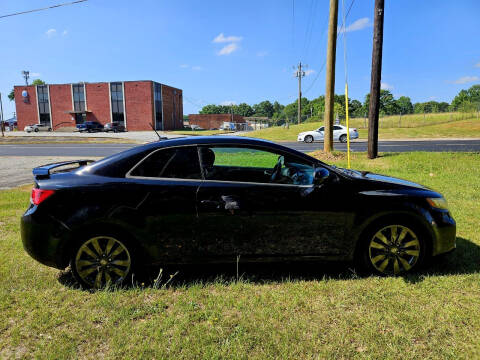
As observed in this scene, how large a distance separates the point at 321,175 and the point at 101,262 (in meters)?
2.30

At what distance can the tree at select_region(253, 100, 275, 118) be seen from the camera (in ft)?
593

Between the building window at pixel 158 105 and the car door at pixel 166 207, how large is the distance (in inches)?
2238

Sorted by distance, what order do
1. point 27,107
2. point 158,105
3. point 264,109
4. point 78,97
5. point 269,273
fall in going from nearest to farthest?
point 269,273, point 78,97, point 158,105, point 27,107, point 264,109

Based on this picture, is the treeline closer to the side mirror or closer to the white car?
the white car

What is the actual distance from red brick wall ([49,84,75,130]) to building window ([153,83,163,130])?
15.0 metres

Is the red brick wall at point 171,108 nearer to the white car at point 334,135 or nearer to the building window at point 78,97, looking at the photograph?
the building window at point 78,97

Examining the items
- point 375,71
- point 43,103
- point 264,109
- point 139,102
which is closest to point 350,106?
point 139,102

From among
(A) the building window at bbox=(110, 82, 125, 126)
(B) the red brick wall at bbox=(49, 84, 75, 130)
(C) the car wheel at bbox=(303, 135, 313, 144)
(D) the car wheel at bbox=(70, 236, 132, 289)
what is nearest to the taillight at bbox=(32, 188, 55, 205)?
(D) the car wheel at bbox=(70, 236, 132, 289)

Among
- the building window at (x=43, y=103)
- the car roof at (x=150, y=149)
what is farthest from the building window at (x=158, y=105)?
the car roof at (x=150, y=149)

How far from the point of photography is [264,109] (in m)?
182

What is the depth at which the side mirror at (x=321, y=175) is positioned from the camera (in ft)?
10.2

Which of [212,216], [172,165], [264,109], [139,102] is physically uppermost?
[264,109]

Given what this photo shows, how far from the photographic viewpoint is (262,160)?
11.8 feet

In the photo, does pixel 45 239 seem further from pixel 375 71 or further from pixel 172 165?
pixel 375 71
